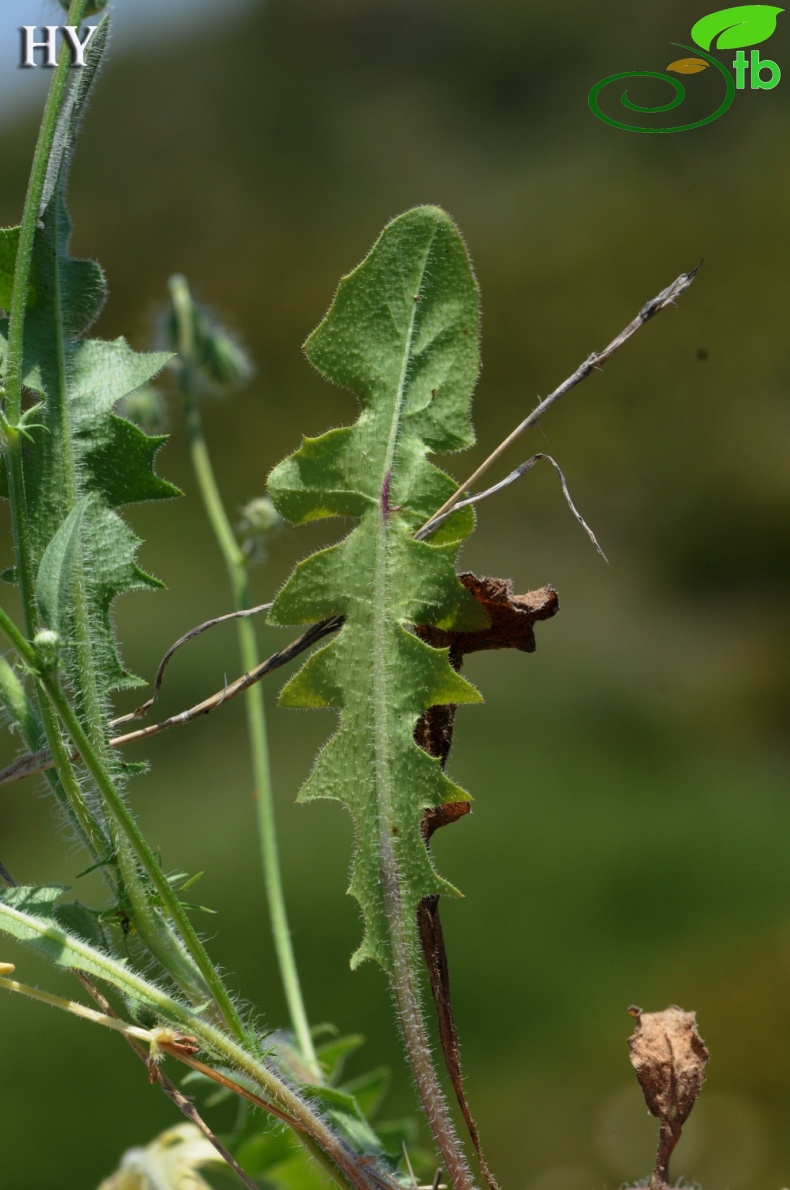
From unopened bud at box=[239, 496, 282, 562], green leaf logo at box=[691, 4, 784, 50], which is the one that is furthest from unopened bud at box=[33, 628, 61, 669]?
green leaf logo at box=[691, 4, 784, 50]

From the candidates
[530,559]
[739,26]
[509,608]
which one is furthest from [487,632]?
[530,559]

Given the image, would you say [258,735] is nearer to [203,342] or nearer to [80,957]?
[80,957]

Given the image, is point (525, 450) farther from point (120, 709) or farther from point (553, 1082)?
point (553, 1082)

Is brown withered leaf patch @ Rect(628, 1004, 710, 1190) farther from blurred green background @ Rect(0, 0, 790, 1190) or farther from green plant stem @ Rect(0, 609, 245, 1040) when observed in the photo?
blurred green background @ Rect(0, 0, 790, 1190)

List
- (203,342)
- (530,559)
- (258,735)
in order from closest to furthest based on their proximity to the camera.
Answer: (258,735) → (203,342) → (530,559)

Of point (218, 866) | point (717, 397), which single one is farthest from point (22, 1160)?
point (717, 397)
